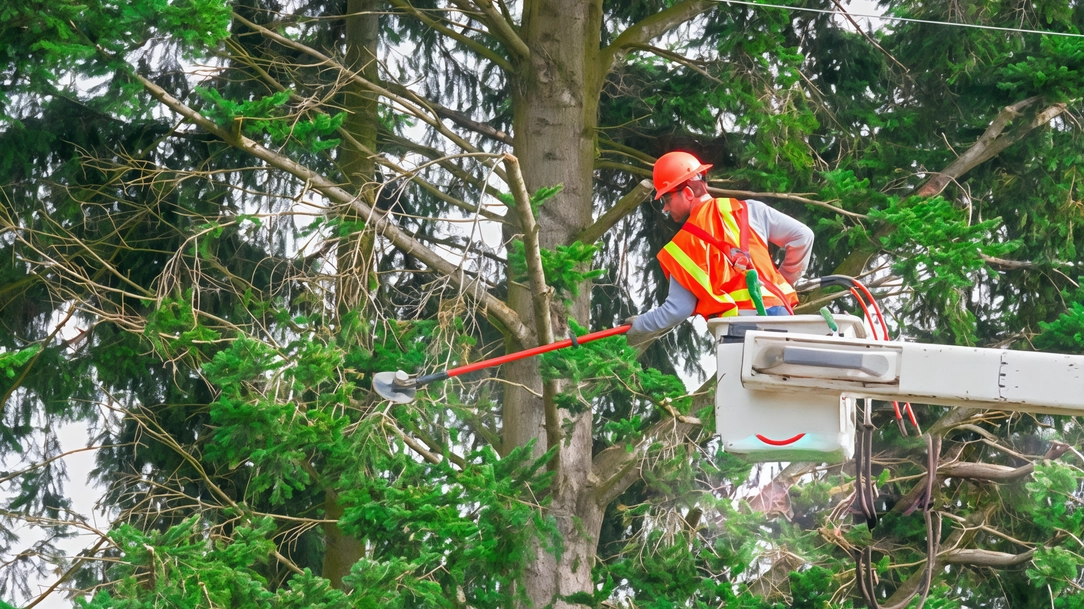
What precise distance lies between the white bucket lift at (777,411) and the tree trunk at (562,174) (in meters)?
5.01

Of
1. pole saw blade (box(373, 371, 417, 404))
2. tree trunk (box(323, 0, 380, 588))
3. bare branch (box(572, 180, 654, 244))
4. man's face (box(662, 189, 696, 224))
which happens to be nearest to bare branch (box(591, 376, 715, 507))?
bare branch (box(572, 180, 654, 244))

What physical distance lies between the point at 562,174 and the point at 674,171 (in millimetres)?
4253

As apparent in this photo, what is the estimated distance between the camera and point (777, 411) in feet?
15.9

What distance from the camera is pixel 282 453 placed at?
8023 mm

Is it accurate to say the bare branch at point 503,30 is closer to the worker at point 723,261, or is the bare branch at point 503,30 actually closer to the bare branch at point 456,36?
the bare branch at point 456,36

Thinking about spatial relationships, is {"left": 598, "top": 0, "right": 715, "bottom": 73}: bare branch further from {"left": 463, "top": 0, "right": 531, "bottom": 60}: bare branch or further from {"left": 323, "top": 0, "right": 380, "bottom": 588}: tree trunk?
{"left": 323, "top": 0, "right": 380, "bottom": 588}: tree trunk

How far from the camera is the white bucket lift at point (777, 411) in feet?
15.8

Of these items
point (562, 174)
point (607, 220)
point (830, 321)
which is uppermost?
point (562, 174)

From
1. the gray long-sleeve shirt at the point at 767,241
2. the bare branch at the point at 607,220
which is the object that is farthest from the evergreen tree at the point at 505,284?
the gray long-sleeve shirt at the point at 767,241

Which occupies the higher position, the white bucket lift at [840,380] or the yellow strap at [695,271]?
the yellow strap at [695,271]

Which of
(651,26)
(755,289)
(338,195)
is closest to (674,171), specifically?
(755,289)

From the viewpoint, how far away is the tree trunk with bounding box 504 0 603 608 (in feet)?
33.2

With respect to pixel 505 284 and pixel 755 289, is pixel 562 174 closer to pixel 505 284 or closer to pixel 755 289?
pixel 505 284

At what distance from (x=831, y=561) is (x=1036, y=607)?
2.86 metres
